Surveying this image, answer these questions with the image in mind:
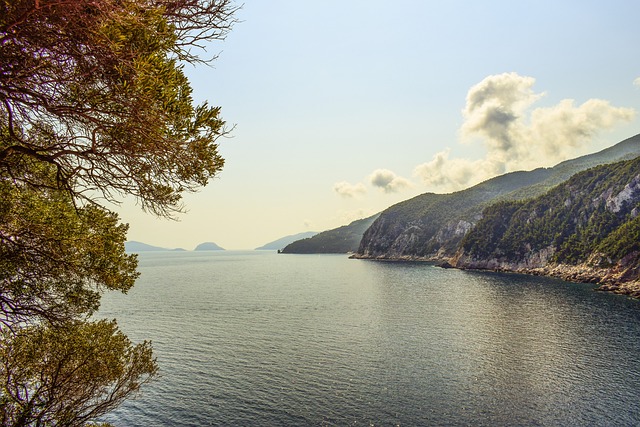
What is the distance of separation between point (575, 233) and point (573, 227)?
5502 mm

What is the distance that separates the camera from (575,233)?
443 feet

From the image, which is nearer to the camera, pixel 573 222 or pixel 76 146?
pixel 76 146

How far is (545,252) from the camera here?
13950 cm

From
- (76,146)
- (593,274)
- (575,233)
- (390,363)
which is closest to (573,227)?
(575,233)

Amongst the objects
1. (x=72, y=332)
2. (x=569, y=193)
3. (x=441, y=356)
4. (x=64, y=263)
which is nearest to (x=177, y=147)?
(x=64, y=263)

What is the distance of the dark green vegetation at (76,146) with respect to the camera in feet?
25.6

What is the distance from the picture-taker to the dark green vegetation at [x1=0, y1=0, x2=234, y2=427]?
7801mm

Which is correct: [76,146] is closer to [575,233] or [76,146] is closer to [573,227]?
[575,233]

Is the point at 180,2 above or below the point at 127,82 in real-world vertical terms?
above

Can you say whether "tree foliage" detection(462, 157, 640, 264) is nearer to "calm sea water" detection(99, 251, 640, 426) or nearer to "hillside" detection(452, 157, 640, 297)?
"hillside" detection(452, 157, 640, 297)

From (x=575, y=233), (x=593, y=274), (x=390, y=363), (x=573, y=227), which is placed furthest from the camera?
(x=573, y=227)

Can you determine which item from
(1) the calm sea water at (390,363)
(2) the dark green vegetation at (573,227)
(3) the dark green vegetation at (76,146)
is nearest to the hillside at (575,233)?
(2) the dark green vegetation at (573,227)

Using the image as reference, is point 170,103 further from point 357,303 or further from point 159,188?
point 357,303

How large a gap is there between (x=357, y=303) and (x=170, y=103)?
75.9m
